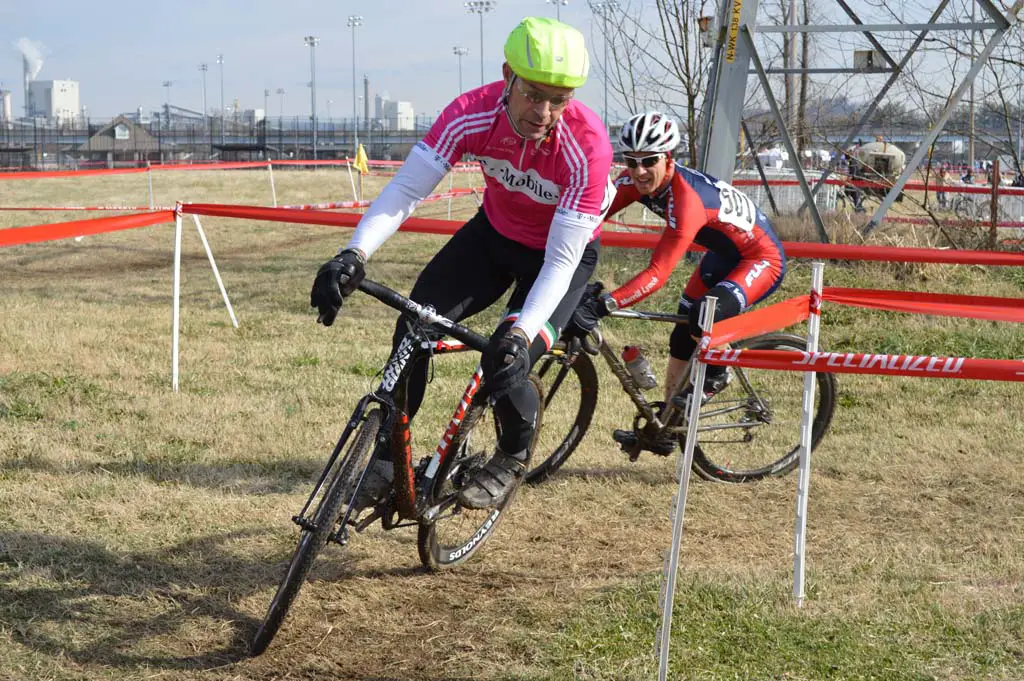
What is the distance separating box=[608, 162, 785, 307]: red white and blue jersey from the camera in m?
5.88

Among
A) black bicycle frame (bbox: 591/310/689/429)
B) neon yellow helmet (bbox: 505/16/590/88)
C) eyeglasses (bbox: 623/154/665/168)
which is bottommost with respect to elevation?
black bicycle frame (bbox: 591/310/689/429)

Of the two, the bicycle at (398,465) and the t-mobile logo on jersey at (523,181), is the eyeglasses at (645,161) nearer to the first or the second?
the t-mobile logo on jersey at (523,181)

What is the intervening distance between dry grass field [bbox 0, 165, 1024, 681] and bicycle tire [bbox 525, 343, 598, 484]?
19 centimetres

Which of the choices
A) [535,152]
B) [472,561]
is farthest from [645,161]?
[472,561]

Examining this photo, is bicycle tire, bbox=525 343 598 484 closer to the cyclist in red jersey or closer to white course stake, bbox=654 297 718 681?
the cyclist in red jersey

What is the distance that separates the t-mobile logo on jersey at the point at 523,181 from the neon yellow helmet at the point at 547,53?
1.82 ft

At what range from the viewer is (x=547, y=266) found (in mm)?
4234

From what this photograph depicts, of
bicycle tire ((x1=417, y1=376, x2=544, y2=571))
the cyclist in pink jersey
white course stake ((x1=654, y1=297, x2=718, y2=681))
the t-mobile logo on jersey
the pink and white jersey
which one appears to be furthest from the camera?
bicycle tire ((x1=417, y1=376, x2=544, y2=571))

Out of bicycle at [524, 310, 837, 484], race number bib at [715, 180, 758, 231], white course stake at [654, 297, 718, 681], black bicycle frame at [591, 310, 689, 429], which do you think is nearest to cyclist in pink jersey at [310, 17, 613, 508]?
white course stake at [654, 297, 718, 681]

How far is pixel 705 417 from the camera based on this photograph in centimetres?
674

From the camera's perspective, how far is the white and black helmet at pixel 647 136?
5.70 metres

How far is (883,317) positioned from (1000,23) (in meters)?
4.58

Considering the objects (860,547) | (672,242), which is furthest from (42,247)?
(860,547)

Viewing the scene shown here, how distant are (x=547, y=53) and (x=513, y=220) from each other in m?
1.03
